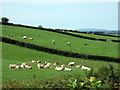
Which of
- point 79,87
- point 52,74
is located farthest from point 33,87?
point 52,74

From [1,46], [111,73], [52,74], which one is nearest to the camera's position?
[111,73]

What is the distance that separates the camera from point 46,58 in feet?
63.0

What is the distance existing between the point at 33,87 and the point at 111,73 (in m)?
3.32

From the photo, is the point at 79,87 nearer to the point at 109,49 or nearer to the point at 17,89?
the point at 17,89

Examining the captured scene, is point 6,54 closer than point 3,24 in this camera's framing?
Yes

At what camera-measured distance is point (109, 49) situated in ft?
81.3

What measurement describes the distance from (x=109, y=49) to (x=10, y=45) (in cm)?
1011

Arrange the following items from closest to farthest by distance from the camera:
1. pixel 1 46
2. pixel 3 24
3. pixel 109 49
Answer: pixel 1 46 → pixel 109 49 → pixel 3 24

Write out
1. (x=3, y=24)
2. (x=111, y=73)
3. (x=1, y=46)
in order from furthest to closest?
(x=3, y=24), (x=1, y=46), (x=111, y=73)

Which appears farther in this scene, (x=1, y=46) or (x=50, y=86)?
(x=1, y=46)

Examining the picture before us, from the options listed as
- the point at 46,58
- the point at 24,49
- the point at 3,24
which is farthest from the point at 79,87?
the point at 3,24

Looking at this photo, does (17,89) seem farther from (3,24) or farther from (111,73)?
(3,24)

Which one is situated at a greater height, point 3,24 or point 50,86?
point 3,24

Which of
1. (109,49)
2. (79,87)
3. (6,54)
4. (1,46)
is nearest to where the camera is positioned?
(79,87)
